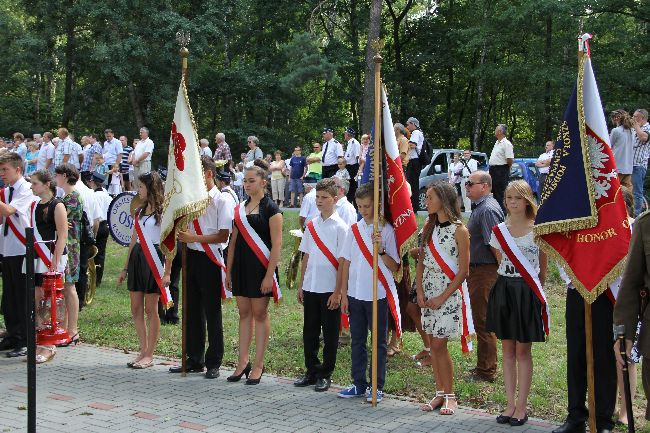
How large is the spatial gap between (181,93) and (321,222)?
2143 mm

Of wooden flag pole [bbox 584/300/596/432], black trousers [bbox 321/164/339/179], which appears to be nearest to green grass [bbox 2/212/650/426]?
wooden flag pole [bbox 584/300/596/432]

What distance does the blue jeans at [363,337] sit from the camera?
7320 mm

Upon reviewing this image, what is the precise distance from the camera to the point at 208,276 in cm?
826

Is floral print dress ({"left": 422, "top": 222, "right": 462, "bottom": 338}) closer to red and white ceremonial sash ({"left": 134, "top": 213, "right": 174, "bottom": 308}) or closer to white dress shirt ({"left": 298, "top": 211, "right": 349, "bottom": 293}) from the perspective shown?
white dress shirt ({"left": 298, "top": 211, "right": 349, "bottom": 293})

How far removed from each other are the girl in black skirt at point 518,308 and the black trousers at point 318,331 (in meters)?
1.73

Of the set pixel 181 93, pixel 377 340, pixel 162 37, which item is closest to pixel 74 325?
pixel 181 93

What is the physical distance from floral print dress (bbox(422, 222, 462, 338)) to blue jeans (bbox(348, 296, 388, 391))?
51cm

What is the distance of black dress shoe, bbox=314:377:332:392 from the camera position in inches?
300

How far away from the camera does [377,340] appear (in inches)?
286

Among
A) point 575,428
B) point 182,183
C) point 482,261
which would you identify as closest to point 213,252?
point 182,183

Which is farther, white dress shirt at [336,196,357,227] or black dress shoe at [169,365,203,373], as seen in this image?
white dress shirt at [336,196,357,227]

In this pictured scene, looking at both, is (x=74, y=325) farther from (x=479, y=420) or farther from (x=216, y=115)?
(x=216, y=115)

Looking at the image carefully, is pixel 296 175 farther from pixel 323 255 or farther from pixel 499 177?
pixel 323 255

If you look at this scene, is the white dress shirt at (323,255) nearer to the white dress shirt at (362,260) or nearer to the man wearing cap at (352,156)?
the white dress shirt at (362,260)
